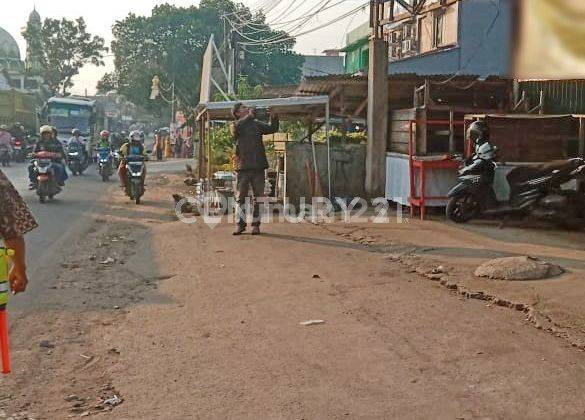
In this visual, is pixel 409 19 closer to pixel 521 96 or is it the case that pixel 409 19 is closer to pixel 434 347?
pixel 521 96

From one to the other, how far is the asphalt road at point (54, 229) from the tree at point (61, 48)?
1648 inches

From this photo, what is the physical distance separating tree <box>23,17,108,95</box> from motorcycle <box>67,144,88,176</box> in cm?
3779

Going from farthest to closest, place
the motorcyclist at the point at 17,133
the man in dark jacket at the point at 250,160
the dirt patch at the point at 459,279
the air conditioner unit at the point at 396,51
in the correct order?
the motorcyclist at the point at 17,133
the air conditioner unit at the point at 396,51
the man in dark jacket at the point at 250,160
the dirt patch at the point at 459,279

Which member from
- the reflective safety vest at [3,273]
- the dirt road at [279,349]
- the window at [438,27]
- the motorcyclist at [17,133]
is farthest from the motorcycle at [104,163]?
the reflective safety vest at [3,273]

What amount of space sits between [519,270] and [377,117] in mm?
7631

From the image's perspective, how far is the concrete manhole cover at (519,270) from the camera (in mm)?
7008

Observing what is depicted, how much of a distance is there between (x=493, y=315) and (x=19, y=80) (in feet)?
201

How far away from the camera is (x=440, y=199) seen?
12.2m

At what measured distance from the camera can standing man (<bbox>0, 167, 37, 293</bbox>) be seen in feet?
12.1

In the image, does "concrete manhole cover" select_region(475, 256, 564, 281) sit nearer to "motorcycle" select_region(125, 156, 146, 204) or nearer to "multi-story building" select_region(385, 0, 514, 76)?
"motorcycle" select_region(125, 156, 146, 204)

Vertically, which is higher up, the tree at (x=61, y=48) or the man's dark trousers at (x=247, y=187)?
the tree at (x=61, y=48)

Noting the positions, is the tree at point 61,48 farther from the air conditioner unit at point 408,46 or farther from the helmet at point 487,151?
the helmet at point 487,151

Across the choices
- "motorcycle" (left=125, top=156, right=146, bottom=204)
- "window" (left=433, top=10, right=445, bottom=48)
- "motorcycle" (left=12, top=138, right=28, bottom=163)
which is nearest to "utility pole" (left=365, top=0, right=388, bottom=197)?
"motorcycle" (left=125, top=156, right=146, bottom=204)

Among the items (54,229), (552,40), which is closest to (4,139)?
(54,229)
